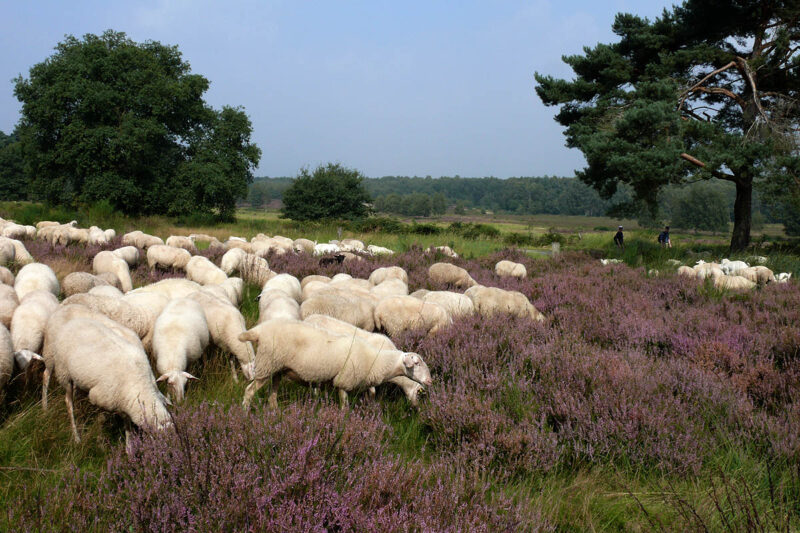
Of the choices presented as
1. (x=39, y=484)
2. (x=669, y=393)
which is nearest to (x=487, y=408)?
(x=669, y=393)

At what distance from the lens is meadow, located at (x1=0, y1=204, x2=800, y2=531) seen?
6.99 feet

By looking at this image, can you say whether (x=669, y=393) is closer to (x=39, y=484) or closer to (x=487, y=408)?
(x=487, y=408)

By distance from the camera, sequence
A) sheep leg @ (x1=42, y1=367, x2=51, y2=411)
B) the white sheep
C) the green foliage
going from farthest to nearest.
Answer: the green foliage → the white sheep → sheep leg @ (x1=42, y1=367, x2=51, y2=411)

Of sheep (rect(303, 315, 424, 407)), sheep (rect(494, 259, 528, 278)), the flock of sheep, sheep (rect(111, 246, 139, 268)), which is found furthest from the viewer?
sheep (rect(494, 259, 528, 278))

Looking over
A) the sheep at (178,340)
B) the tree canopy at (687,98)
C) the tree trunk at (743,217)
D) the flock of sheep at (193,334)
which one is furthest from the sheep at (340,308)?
the tree trunk at (743,217)

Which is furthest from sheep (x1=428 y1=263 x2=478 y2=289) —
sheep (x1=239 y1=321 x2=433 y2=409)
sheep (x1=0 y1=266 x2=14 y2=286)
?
sheep (x1=0 y1=266 x2=14 y2=286)

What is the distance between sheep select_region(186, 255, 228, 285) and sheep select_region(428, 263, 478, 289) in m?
4.11

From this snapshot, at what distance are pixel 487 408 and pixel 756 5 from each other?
22445 millimetres

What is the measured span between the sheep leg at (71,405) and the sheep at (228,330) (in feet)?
4.37

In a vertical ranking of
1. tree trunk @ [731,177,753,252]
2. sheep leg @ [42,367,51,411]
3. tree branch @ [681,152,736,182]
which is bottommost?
sheep leg @ [42,367,51,411]

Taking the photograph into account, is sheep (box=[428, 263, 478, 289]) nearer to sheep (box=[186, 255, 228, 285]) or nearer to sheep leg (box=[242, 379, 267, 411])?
sheep (box=[186, 255, 228, 285])

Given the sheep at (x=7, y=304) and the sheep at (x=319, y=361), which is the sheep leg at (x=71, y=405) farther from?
the sheep at (x=7, y=304)

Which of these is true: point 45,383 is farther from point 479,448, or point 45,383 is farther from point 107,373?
point 479,448

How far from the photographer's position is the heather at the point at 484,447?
6.99ft
